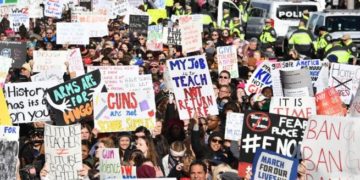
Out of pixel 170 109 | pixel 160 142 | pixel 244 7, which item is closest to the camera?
pixel 160 142

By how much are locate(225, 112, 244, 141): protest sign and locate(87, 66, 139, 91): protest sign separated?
246 centimetres

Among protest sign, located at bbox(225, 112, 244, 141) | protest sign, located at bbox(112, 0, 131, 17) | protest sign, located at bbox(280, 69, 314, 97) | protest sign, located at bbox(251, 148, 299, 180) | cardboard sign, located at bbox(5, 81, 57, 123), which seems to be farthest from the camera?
protest sign, located at bbox(112, 0, 131, 17)

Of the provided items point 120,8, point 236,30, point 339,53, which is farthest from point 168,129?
point 120,8

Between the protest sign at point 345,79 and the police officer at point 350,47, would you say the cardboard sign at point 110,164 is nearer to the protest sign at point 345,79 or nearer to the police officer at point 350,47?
the protest sign at point 345,79

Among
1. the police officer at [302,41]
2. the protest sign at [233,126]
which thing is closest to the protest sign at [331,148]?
the protest sign at [233,126]

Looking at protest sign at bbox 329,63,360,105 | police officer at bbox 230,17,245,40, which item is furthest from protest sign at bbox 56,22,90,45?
protest sign at bbox 329,63,360,105

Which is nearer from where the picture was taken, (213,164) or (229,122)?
(213,164)

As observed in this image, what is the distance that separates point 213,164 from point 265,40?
47.7ft

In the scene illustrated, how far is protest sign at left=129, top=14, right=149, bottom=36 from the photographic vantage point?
23.8 metres

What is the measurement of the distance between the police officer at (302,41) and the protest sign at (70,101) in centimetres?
1024

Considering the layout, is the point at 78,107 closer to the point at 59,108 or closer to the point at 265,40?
the point at 59,108

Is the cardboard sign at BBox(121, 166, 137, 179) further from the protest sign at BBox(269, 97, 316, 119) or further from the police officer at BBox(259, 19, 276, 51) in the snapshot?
the police officer at BBox(259, 19, 276, 51)

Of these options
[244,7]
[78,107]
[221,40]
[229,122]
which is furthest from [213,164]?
[244,7]

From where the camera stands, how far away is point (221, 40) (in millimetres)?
21859
